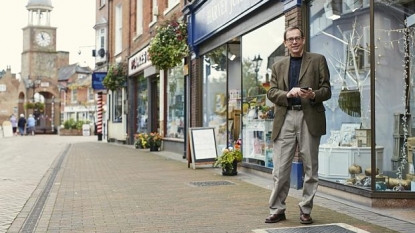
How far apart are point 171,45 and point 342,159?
25.2 ft

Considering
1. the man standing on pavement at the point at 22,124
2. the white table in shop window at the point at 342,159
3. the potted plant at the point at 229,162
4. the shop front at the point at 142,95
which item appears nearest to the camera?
the white table in shop window at the point at 342,159

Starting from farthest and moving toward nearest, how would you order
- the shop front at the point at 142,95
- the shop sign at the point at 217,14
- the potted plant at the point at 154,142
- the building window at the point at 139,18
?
the building window at the point at 139,18, the shop front at the point at 142,95, the potted plant at the point at 154,142, the shop sign at the point at 217,14

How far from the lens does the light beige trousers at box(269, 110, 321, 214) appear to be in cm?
536

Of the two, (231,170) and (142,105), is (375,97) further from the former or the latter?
(142,105)

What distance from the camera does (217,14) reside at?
11805 millimetres

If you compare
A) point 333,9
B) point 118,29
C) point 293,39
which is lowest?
point 293,39

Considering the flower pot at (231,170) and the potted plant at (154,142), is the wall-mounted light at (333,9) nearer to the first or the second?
the flower pot at (231,170)

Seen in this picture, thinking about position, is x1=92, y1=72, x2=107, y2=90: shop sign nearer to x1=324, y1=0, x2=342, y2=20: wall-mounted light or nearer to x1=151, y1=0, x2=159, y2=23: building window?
x1=151, y1=0, x2=159, y2=23: building window

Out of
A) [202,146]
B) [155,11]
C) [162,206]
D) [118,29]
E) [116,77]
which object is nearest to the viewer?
[162,206]

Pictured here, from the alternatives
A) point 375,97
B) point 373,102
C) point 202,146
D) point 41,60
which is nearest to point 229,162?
point 202,146

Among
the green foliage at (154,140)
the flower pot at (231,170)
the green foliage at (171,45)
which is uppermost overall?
the green foliage at (171,45)

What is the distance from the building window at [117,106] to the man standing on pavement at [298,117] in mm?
20183

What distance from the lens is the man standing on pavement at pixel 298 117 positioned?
17.4 feet

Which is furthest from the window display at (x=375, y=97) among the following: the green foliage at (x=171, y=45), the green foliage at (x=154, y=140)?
the green foliage at (x=154, y=140)
